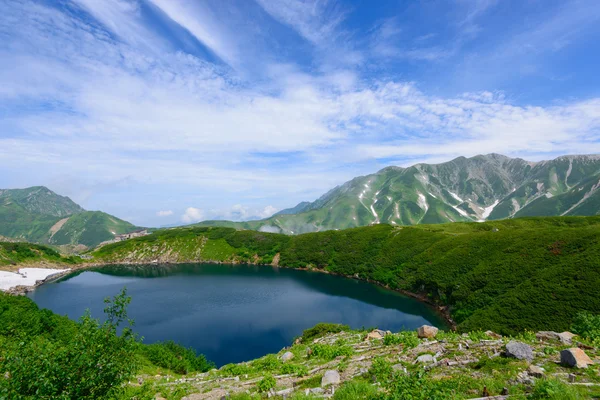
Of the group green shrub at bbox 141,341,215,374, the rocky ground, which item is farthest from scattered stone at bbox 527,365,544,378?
green shrub at bbox 141,341,215,374

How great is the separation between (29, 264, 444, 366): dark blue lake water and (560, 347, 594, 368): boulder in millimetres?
41549

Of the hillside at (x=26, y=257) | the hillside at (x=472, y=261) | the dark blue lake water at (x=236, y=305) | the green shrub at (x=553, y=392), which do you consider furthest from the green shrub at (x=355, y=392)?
the hillside at (x=26, y=257)

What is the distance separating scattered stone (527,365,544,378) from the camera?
11391 millimetres

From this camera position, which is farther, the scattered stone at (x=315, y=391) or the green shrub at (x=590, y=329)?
the green shrub at (x=590, y=329)

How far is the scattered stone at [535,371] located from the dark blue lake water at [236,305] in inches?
1616

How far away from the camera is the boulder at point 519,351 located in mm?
13461

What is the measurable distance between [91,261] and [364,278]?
488 feet

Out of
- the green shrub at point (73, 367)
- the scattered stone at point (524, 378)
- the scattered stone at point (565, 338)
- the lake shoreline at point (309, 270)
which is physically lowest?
the lake shoreline at point (309, 270)

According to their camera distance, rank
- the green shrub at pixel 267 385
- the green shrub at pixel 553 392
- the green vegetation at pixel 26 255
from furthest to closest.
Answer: the green vegetation at pixel 26 255 < the green shrub at pixel 267 385 < the green shrub at pixel 553 392

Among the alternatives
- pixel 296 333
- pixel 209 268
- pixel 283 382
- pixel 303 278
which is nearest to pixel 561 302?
pixel 296 333

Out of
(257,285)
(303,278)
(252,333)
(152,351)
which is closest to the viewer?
(152,351)

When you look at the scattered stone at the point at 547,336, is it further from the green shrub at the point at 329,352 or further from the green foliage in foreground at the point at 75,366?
the green foliage in foreground at the point at 75,366

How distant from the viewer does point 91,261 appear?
15038 centimetres

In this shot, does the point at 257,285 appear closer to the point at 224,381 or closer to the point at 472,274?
the point at 472,274
